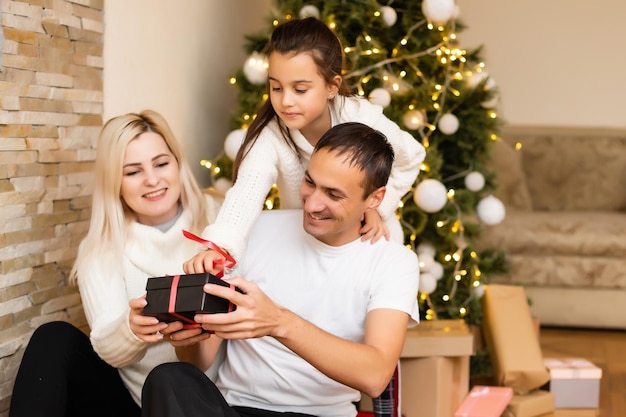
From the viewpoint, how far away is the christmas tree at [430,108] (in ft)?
9.86

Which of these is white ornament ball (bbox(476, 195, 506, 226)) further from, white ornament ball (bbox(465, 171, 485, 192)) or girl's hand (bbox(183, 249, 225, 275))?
girl's hand (bbox(183, 249, 225, 275))

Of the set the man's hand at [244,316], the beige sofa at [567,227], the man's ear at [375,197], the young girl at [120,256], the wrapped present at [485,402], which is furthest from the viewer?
the beige sofa at [567,227]

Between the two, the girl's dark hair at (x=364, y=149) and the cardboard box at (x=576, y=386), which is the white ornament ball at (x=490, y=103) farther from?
the girl's dark hair at (x=364, y=149)

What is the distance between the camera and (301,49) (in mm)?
1909

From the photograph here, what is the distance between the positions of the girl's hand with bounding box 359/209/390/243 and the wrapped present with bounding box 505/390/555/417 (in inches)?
51.6

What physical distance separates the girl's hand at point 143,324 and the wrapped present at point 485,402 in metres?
1.37

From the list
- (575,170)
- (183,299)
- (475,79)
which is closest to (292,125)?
(183,299)

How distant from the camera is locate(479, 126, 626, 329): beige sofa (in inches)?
160

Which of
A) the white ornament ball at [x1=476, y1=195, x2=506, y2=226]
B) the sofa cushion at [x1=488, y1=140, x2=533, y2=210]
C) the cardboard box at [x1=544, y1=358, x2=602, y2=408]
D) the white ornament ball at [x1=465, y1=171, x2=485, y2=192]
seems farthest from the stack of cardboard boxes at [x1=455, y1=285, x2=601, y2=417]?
the sofa cushion at [x1=488, y1=140, x2=533, y2=210]

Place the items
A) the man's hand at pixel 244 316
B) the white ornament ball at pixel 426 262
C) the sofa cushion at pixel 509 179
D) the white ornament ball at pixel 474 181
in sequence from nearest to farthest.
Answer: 1. the man's hand at pixel 244 316
2. the white ornament ball at pixel 426 262
3. the white ornament ball at pixel 474 181
4. the sofa cushion at pixel 509 179

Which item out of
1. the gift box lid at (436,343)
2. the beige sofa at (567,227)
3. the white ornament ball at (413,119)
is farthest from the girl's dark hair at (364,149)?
the beige sofa at (567,227)

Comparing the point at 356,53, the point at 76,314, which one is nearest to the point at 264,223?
the point at 76,314

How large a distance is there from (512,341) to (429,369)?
63cm

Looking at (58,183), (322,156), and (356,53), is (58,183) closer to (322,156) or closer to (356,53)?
(322,156)
